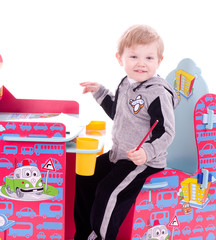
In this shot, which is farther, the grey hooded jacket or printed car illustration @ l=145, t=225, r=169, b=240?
printed car illustration @ l=145, t=225, r=169, b=240

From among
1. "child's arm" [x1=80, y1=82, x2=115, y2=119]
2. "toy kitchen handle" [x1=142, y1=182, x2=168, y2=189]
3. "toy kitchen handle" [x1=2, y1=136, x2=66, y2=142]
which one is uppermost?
"child's arm" [x1=80, y1=82, x2=115, y2=119]

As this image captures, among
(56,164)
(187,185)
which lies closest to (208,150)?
(187,185)

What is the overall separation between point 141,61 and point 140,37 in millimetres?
79

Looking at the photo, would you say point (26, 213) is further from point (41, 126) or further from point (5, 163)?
point (41, 126)

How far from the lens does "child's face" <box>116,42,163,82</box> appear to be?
154 centimetres

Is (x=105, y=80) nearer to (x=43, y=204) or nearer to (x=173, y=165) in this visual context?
(x=173, y=165)

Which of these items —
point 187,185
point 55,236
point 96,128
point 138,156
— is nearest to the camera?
point 138,156

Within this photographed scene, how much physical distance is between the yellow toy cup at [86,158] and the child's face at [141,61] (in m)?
0.27

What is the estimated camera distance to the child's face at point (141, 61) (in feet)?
5.04

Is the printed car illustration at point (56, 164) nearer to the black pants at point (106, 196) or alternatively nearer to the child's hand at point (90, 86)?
the black pants at point (106, 196)

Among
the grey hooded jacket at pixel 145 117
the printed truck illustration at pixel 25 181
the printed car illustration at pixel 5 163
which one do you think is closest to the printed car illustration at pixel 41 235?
the printed truck illustration at pixel 25 181

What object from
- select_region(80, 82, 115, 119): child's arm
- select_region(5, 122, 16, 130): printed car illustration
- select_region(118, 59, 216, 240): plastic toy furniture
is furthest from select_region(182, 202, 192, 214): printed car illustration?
select_region(5, 122, 16, 130): printed car illustration

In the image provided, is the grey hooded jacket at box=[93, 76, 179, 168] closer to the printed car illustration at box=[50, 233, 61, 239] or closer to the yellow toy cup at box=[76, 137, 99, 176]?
the yellow toy cup at box=[76, 137, 99, 176]

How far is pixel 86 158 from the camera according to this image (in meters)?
1.50
